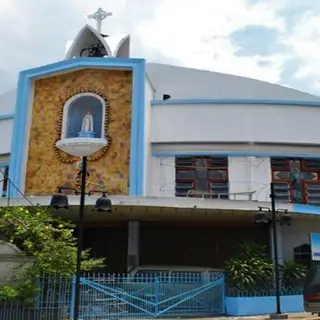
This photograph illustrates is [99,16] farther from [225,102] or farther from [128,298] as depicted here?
[128,298]

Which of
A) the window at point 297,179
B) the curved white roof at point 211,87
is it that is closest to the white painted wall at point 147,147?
the curved white roof at point 211,87

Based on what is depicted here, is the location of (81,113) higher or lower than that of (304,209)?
higher

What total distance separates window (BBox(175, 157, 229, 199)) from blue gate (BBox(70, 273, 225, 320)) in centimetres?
654

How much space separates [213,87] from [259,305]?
47.7ft

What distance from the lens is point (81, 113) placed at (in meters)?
23.9

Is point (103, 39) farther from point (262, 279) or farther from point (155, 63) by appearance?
point (262, 279)

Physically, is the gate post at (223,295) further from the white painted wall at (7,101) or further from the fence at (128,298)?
the white painted wall at (7,101)

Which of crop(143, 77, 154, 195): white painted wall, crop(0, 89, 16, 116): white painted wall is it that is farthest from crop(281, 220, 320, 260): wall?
crop(0, 89, 16, 116): white painted wall

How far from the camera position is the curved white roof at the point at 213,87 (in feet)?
93.2

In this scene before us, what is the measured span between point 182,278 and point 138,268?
3.69 meters

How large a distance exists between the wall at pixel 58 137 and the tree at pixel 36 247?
6704mm

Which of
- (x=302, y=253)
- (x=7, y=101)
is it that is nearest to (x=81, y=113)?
(x=7, y=101)

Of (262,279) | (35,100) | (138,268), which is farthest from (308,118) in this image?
(35,100)

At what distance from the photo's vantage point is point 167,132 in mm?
23828
